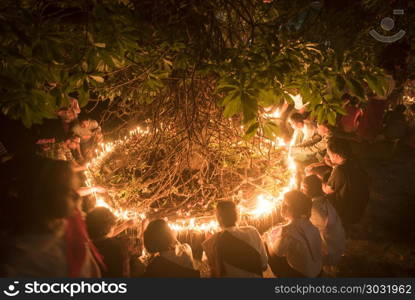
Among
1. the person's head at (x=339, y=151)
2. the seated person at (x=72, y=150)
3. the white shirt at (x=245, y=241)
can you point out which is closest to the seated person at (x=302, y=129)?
the person's head at (x=339, y=151)

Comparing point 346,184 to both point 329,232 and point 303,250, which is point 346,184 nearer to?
point 329,232

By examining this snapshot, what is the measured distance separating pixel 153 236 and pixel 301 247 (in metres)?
1.75

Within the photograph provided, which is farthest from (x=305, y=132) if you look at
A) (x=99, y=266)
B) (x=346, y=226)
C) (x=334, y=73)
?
(x=99, y=266)

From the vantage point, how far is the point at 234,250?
9.10ft

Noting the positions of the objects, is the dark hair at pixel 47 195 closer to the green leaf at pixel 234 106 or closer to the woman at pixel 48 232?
Answer: the woman at pixel 48 232

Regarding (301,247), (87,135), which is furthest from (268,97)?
(87,135)

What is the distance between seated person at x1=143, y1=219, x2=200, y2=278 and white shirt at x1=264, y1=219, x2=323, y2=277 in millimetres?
1149

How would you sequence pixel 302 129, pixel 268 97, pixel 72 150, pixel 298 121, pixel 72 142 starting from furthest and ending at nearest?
pixel 72 150, pixel 72 142, pixel 302 129, pixel 298 121, pixel 268 97

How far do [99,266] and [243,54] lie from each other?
273 cm

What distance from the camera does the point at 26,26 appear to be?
5.75 feet

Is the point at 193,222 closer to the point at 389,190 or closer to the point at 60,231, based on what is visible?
the point at 60,231

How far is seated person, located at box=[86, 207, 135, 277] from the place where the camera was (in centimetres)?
299

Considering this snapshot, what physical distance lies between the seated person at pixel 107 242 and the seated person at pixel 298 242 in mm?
1927

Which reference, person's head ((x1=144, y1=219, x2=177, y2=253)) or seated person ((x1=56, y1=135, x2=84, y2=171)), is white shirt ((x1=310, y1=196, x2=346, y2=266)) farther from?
seated person ((x1=56, y1=135, x2=84, y2=171))
